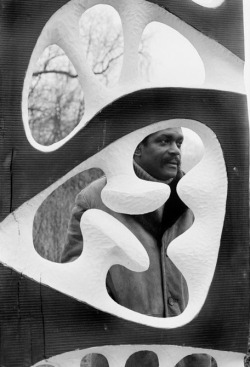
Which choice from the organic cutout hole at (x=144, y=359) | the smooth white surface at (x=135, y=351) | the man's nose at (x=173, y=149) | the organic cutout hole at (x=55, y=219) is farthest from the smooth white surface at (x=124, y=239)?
the organic cutout hole at (x=55, y=219)

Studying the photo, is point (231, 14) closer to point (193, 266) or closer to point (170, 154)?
point (170, 154)

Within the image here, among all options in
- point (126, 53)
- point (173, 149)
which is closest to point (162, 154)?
point (173, 149)

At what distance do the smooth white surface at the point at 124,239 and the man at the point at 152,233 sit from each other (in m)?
0.30

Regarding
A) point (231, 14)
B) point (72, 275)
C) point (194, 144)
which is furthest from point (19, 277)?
point (194, 144)

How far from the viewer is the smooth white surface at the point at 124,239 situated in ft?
6.52

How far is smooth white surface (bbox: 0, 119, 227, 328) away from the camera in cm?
Answer: 199

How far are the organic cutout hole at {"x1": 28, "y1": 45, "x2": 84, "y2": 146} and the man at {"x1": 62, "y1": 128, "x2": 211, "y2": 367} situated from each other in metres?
3.02

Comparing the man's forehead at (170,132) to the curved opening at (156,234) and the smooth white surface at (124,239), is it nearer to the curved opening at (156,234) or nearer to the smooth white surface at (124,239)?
the curved opening at (156,234)

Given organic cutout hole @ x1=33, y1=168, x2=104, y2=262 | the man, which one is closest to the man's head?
the man

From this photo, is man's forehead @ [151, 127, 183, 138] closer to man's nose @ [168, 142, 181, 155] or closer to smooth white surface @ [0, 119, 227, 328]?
man's nose @ [168, 142, 181, 155]

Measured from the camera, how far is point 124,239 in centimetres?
204

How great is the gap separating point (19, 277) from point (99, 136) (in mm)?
408

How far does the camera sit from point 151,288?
241cm

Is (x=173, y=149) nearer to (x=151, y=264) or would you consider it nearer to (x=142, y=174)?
(x=142, y=174)
